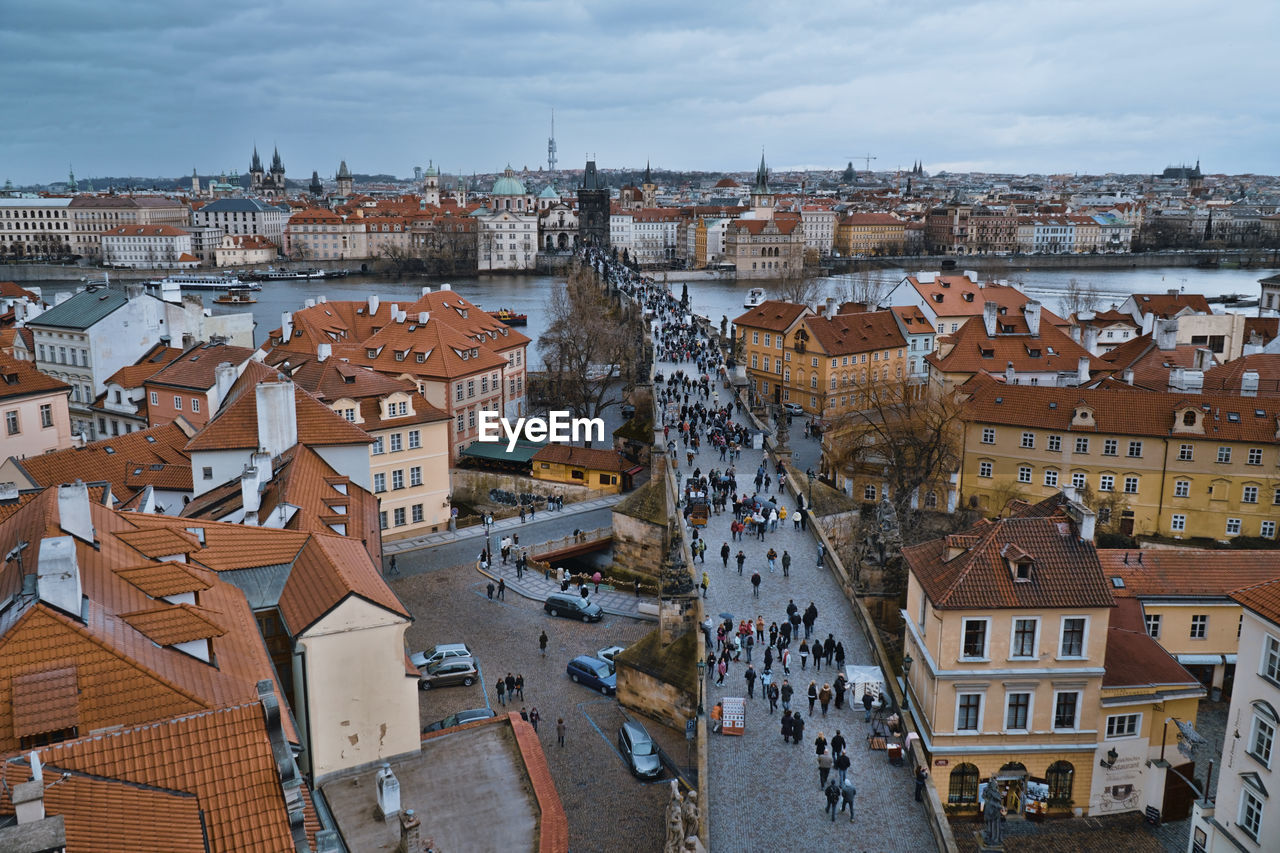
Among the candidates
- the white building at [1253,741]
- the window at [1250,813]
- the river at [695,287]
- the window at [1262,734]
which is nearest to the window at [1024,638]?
the white building at [1253,741]

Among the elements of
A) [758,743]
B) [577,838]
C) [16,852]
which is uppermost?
[16,852]

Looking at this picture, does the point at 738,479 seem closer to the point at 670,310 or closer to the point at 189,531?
the point at 189,531

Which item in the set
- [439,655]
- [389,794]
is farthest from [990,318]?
[389,794]

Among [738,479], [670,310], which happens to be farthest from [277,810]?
[670,310]

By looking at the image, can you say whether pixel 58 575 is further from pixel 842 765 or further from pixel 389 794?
pixel 842 765

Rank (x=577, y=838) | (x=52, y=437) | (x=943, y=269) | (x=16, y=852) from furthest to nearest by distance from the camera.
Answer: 1. (x=943, y=269)
2. (x=52, y=437)
3. (x=577, y=838)
4. (x=16, y=852)

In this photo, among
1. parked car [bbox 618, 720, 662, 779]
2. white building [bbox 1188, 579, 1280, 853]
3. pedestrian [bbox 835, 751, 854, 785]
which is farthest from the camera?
parked car [bbox 618, 720, 662, 779]

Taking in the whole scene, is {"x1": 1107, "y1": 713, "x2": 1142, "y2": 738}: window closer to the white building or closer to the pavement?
the white building

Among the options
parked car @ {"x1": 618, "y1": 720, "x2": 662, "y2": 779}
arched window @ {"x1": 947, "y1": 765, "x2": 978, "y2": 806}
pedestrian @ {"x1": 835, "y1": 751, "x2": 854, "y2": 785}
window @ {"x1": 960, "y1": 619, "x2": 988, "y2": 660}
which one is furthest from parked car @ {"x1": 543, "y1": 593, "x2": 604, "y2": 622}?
pedestrian @ {"x1": 835, "y1": 751, "x2": 854, "y2": 785}
